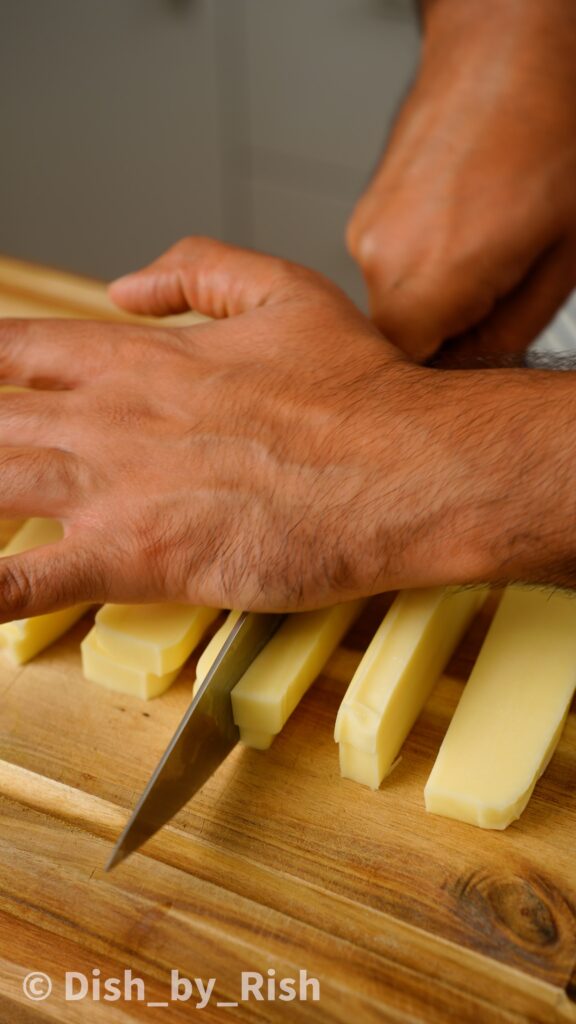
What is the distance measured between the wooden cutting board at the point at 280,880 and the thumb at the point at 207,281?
16.8 inches

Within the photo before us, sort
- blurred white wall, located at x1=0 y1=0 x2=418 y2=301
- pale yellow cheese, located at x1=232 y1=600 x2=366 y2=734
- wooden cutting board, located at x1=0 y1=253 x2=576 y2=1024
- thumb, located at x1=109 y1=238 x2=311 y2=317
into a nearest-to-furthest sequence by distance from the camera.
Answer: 1. wooden cutting board, located at x1=0 y1=253 x2=576 y2=1024
2. pale yellow cheese, located at x1=232 y1=600 x2=366 y2=734
3. thumb, located at x1=109 y1=238 x2=311 y2=317
4. blurred white wall, located at x1=0 y1=0 x2=418 y2=301

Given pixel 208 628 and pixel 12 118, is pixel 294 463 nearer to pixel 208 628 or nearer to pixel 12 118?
pixel 208 628

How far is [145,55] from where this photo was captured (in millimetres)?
2643

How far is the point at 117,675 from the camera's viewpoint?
96 cm

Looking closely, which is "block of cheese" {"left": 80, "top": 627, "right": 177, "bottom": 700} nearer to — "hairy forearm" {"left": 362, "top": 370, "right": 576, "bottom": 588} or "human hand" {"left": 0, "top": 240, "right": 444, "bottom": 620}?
"human hand" {"left": 0, "top": 240, "right": 444, "bottom": 620}

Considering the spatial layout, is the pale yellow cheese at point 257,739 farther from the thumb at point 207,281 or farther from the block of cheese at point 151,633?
the thumb at point 207,281

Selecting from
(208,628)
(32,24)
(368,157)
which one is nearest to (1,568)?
(208,628)

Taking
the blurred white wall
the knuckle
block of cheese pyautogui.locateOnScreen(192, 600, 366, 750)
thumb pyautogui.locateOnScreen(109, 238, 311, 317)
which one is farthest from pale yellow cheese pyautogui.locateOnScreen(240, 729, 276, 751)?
the blurred white wall

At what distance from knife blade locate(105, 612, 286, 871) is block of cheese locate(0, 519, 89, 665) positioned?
166mm

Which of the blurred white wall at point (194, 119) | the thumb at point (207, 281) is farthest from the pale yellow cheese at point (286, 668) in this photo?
the blurred white wall at point (194, 119)

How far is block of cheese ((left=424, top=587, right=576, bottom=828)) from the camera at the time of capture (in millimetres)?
842

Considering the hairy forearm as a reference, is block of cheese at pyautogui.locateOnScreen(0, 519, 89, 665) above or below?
below

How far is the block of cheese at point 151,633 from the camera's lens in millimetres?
939

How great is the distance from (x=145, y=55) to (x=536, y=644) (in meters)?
2.21
